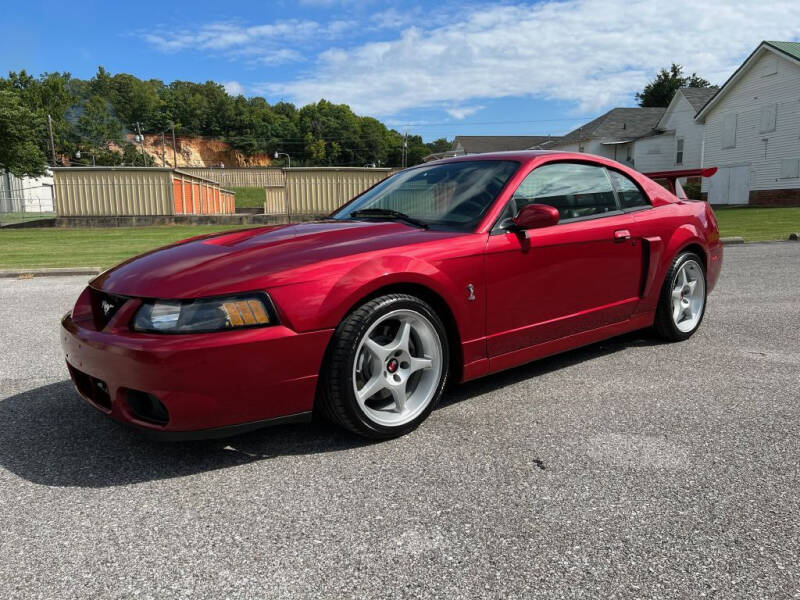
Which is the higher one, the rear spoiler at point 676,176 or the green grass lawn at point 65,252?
the rear spoiler at point 676,176

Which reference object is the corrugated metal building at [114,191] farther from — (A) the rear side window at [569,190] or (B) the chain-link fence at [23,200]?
(A) the rear side window at [569,190]

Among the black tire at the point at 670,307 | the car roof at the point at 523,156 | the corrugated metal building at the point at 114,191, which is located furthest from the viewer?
the corrugated metal building at the point at 114,191

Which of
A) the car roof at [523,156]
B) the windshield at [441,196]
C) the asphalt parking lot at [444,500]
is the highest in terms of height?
the car roof at [523,156]

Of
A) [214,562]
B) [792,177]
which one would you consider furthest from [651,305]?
[792,177]

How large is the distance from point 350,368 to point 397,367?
13.0 inches

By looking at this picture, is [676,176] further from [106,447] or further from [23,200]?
[23,200]

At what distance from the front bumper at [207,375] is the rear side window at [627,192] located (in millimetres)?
2537

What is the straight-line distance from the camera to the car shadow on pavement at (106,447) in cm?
253

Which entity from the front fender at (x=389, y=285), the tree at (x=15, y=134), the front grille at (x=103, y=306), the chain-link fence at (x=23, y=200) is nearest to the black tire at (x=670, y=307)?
the front fender at (x=389, y=285)

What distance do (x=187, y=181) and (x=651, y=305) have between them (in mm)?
26725

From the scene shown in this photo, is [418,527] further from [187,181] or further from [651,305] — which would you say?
[187,181]

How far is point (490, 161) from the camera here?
12.2ft

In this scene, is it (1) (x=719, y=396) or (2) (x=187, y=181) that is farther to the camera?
(2) (x=187, y=181)

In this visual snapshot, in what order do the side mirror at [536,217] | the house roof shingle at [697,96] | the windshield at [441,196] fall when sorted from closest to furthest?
the side mirror at [536,217] < the windshield at [441,196] < the house roof shingle at [697,96]
